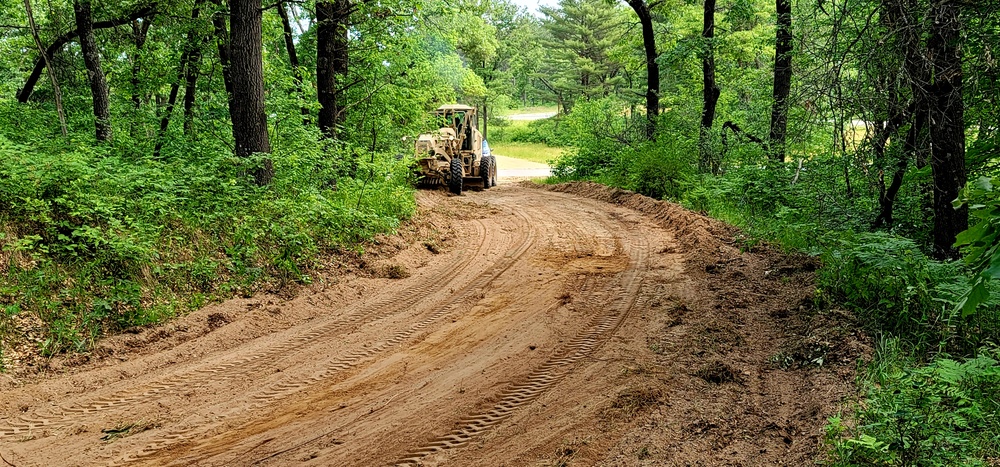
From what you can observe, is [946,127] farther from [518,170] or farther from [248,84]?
[518,170]

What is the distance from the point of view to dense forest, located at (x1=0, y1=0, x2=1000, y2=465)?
4.72 m

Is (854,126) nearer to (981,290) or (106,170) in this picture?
(981,290)

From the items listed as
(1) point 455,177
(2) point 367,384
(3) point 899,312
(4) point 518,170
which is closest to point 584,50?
(4) point 518,170

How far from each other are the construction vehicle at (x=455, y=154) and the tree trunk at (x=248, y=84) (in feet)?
25.6

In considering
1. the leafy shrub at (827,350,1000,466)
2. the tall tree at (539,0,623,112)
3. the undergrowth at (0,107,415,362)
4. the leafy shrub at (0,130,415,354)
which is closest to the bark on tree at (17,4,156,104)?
the undergrowth at (0,107,415,362)

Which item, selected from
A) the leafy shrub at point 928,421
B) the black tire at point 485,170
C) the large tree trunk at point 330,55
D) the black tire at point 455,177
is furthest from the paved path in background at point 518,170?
the leafy shrub at point 928,421

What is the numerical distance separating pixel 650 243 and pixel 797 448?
6.78 metres

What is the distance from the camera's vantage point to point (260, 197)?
339 inches

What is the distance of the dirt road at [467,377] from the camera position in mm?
4039

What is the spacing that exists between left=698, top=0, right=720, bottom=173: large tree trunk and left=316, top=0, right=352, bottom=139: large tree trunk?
875 centimetres

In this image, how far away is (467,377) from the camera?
17.0 feet

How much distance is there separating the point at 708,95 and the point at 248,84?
1231 centimetres

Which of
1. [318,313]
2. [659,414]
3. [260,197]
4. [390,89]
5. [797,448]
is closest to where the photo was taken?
[797,448]

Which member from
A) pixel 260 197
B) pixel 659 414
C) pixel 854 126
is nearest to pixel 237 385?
pixel 659 414
